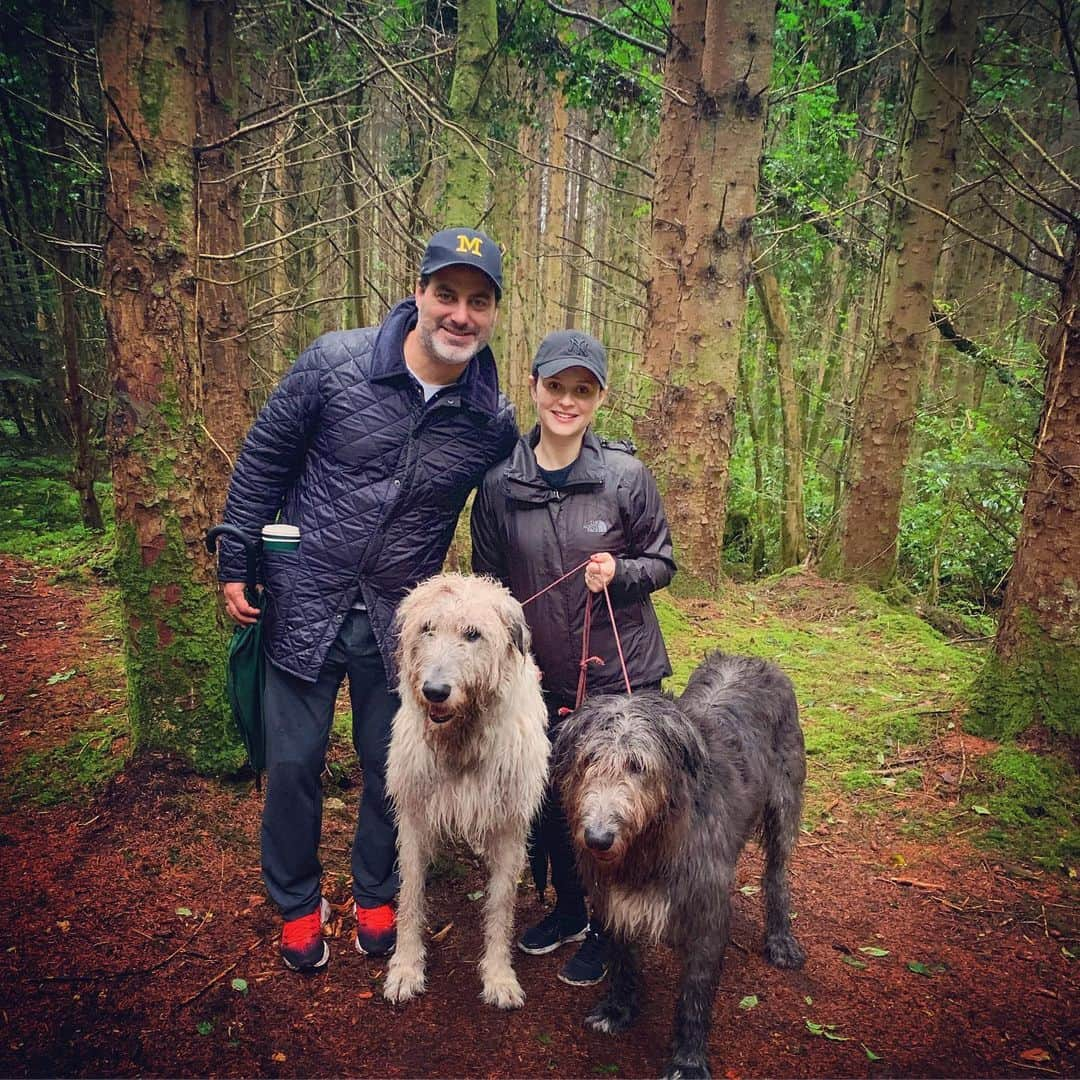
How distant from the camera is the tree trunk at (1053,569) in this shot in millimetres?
3959

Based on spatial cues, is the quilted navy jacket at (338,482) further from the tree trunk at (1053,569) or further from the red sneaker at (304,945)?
the tree trunk at (1053,569)

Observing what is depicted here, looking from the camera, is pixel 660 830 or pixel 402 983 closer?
pixel 660 830

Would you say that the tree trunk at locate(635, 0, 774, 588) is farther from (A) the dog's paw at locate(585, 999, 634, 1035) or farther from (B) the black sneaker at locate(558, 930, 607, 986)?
(A) the dog's paw at locate(585, 999, 634, 1035)

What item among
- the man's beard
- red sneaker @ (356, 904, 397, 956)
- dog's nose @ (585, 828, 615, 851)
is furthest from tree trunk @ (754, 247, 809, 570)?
dog's nose @ (585, 828, 615, 851)

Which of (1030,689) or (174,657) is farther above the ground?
(174,657)

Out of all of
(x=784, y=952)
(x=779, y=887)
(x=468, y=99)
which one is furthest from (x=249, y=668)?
(x=468, y=99)

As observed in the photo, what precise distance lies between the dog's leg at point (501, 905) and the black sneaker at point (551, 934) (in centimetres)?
22

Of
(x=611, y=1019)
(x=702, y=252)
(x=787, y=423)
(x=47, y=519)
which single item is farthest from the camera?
(x=787, y=423)

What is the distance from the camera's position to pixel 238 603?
3.07 metres

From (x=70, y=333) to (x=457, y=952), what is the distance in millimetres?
8733

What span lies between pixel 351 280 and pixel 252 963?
27.9ft

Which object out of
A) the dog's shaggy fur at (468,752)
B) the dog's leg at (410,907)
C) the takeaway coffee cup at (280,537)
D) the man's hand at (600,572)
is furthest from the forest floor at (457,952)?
the man's hand at (600,572)

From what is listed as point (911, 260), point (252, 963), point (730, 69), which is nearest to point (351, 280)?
point (730, 69)

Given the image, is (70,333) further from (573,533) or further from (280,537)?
(573,533)
